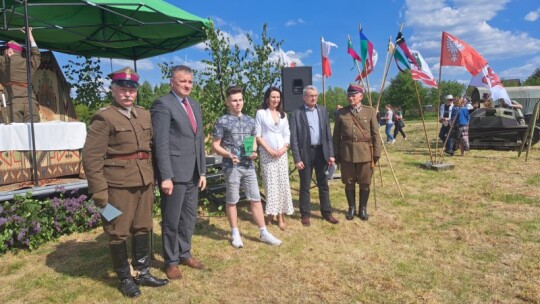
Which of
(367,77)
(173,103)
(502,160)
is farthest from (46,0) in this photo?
(502,160)

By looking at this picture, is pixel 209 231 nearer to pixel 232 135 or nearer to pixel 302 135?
pixel 232 135

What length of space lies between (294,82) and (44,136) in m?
3.72

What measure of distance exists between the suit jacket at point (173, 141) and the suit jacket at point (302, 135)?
1656mm

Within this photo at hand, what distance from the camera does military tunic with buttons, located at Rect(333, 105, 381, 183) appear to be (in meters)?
4.84

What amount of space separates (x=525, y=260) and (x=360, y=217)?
2002 mm

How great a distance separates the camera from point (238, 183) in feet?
13.6

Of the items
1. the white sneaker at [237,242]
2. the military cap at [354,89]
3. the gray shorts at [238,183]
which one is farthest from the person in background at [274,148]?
the military cap at [354,89]

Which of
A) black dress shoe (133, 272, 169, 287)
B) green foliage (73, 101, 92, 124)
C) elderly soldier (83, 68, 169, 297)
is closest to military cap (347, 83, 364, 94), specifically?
elderly soldier (83, 68, 169, 297)

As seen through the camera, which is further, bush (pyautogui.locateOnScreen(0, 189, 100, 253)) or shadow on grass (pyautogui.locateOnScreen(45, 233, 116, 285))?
bush (pyautogui.locateOnScreen(0, 189, 100, 253))

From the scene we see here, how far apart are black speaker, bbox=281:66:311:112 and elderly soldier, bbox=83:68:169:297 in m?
3.37

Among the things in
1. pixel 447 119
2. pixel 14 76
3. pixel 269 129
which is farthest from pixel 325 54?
pixel 447 119

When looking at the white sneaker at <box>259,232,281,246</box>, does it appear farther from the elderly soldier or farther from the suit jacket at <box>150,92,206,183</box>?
the elderly soldier

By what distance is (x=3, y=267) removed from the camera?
12.2 feet

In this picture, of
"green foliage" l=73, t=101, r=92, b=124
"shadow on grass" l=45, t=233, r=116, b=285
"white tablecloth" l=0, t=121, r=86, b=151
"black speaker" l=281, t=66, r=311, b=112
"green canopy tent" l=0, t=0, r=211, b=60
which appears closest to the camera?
"shadow on grass" l=45, t=233, r=116, b=285
